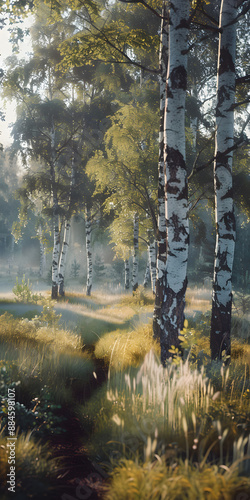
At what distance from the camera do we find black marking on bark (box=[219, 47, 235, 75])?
18.8ft

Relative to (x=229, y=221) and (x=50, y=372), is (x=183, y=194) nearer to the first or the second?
(x=229, y=221)

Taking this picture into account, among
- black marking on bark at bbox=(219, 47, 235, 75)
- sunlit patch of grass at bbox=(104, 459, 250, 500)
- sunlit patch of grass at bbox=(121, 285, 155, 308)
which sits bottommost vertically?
sunlit patch of grass at bbox=(121, 285, 155, 308)

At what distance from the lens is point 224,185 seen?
18.7 feet

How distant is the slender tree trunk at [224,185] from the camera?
5648 millimetres

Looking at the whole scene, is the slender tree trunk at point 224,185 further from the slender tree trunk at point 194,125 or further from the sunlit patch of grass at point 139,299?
the sunlit patch of grass at point 139,299

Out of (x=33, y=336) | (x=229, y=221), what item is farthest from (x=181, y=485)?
(x=33, y=336)

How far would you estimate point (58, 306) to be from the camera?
11.7 metres

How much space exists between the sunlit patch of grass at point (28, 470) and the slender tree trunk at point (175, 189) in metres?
2.54

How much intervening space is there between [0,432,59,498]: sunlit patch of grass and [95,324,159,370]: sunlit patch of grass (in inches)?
86.2

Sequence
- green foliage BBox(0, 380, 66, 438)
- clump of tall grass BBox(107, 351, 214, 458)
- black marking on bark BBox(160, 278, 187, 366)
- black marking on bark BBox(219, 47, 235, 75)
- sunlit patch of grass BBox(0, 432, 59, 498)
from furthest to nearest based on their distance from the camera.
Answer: black marking on bark BBox(219, 47, 235, 75) → black marking on bark BBox(160, 278, 187, 366) → green foliage BBox(0, 380, 66, 438) → clump of tall grass BBox(107, 351, 214, 458) → sunlit patch of grass BBox(0, 432, 59, 498)

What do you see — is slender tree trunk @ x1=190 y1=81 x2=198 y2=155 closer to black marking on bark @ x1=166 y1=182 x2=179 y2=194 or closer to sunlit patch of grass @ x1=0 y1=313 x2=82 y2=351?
black marking on bark @ x1=166 y1=182 x2=179 y2=194

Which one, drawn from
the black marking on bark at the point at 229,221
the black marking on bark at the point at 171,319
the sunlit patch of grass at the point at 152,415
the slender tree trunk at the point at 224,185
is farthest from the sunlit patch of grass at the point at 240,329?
the sunlit patch of grass at the point at 152,415

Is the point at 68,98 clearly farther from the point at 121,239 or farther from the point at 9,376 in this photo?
the point at 9,376

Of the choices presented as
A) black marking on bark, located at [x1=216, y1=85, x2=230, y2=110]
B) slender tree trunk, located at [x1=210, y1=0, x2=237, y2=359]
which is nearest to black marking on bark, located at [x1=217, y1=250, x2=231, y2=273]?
slender tree trunk, located at [x1=210, y1=0, x2=237, y2=359]
